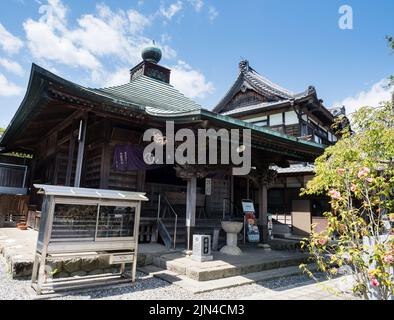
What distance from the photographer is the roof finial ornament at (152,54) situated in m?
12.6

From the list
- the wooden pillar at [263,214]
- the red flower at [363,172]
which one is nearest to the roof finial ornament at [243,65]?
the wooden pillar at [263,214]

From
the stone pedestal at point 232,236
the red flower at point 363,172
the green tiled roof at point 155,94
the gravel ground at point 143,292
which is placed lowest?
the gravel ground at point 143,292

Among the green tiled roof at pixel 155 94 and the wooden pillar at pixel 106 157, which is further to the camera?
the green tiled roof at pixel 155 94

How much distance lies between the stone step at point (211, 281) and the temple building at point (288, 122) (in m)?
7.24

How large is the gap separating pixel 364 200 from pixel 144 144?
5.99 m

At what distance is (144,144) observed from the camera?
26.5 feet

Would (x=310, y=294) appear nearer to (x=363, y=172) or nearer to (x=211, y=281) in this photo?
(x=211, y=281)

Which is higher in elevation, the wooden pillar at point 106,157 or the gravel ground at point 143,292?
the wooden pillar at point 106,157

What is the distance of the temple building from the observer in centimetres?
1462

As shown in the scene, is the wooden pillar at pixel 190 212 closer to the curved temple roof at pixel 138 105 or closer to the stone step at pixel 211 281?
the stone step at pixel 211 281

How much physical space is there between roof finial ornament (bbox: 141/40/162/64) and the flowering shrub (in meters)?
10.5

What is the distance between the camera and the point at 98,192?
16.8 feet

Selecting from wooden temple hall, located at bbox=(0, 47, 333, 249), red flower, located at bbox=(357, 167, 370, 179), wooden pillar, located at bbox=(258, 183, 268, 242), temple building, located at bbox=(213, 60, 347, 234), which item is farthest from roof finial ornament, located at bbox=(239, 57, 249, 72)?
red flower, located at bbox=(357, 167, 370, 179)

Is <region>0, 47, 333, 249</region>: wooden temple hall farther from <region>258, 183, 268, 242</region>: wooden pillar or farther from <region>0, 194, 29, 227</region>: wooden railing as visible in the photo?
<region>0, 194, 29, 227</region>: wooden railing
